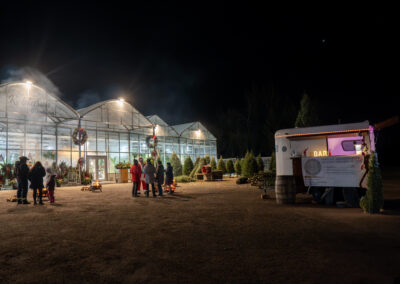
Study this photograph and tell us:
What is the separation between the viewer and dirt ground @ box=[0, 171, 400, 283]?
3.58 metres

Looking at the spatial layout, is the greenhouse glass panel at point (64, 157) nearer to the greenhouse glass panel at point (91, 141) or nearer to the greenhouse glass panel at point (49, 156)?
the greenhouse glass panel at point (49, 156)

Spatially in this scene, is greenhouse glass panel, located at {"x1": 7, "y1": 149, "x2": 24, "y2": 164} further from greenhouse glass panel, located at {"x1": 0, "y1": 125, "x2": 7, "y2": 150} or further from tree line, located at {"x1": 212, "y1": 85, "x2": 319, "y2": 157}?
tree line, located at {"x1": 212, "y1": 85, "x2": 319, "y2": 157}

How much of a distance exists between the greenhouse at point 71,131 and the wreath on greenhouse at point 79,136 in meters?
0.11

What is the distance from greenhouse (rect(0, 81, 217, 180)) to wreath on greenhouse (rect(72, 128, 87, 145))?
0.37 feet

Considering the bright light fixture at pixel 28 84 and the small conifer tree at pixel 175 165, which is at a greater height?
the bright light fixture at pixel 28 84

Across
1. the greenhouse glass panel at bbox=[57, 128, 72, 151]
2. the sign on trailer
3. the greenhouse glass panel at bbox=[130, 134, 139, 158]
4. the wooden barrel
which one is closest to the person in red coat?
the wooden barrel

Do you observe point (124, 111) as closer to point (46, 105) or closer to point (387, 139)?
point (46, 105)

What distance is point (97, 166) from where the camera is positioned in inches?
953

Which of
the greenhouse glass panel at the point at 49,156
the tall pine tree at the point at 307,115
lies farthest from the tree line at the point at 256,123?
the greenhouse glass panel at the point at 49,156

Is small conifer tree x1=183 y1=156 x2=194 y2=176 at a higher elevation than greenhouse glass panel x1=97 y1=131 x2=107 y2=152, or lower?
lower

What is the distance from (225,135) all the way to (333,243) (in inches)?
1831

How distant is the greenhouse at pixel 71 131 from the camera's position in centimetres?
2023

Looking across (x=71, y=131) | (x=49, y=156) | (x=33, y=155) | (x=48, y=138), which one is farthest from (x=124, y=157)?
(x=33, y=155)

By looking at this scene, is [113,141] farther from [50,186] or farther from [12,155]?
[50,186]
